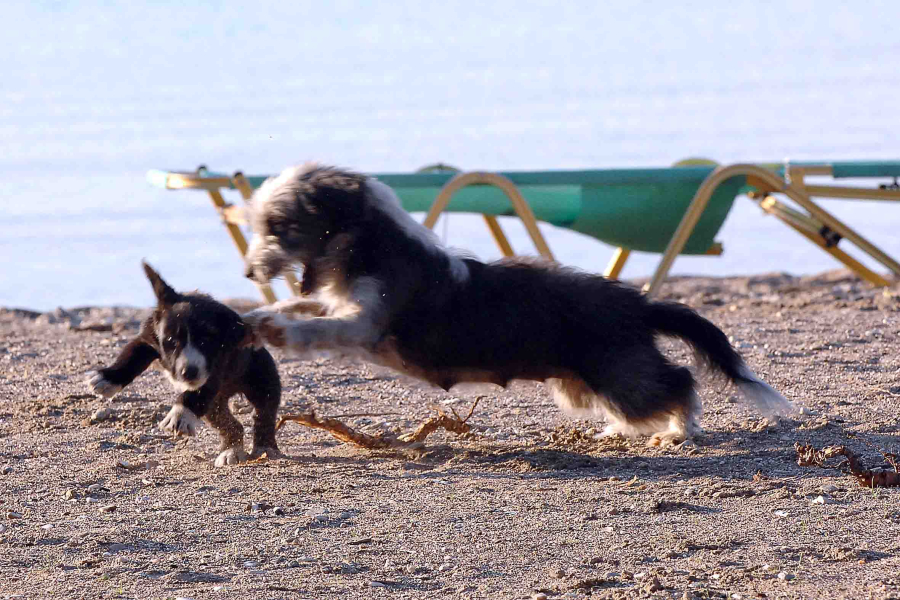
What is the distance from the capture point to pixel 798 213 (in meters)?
10.5

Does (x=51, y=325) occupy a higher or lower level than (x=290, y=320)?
lower

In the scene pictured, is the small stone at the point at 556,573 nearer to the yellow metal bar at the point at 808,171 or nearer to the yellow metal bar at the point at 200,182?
the yellow metal bar at the point at 200,182

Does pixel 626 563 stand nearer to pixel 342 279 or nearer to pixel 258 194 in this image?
pixel 342 279

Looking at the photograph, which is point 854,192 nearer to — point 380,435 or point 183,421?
point 380,435

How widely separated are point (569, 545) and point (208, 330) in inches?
79.9

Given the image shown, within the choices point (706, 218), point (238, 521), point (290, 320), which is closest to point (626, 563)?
point (238, 521)

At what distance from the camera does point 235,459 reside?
18.6 ft

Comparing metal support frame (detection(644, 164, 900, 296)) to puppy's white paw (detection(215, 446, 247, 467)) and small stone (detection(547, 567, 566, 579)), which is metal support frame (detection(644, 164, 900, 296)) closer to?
puppy's white paw (detection(215, 446, 247, 467))

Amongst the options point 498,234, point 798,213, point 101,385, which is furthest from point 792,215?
point 101,385

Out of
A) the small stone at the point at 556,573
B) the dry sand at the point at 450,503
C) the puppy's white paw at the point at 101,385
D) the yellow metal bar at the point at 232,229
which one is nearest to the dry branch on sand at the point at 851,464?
the dry sand at the point at 450,503

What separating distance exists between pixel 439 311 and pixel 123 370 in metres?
1.47

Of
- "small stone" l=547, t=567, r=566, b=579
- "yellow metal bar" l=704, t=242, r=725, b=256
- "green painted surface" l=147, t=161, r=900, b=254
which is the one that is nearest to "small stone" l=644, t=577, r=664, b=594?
"small stone" l=547, t=567, r=566, b=579

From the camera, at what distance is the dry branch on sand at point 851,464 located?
4824mm

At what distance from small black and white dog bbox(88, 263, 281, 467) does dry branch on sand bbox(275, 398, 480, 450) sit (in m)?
0.19
